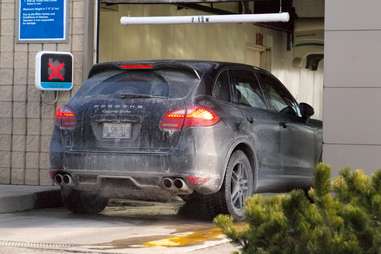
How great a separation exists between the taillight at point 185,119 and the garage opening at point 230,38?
3081mm

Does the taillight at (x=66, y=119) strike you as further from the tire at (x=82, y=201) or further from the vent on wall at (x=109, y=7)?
the vent on wall at (x=109, y=7)

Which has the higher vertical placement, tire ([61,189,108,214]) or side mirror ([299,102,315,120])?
side mirror ([299,102,315,120])

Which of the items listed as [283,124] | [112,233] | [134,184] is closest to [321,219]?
[112,233]

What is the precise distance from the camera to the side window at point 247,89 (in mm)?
8352

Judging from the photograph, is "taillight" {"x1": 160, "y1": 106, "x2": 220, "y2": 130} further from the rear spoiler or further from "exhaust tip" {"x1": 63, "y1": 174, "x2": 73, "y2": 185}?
"exhaust tip" {"x1": 63, "y1": 174, "x2": 73, "y2": 185}

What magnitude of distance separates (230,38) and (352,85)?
8227mm

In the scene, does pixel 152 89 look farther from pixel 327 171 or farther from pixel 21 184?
pixel 327 171

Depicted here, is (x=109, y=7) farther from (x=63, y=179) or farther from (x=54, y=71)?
(x=63, y=179)

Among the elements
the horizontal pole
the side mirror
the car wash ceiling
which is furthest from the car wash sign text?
the car wash ceiling

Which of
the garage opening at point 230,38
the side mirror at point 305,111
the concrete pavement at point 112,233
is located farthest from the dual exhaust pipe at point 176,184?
the garage opening at point 230,38

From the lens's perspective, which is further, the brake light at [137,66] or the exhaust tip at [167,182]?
the brake light at [137,66]

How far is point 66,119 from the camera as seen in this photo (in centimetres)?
791

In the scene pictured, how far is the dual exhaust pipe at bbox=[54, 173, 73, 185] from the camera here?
785 centimetres

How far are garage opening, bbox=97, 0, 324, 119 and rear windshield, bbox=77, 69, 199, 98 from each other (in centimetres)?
251
